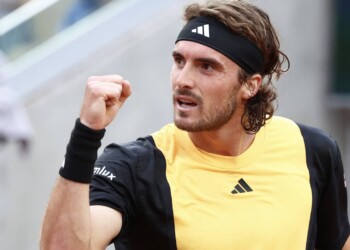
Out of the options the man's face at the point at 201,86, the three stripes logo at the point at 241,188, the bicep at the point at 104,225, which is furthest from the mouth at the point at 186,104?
the bicep at the point at 104,225

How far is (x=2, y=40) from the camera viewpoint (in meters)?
9.41

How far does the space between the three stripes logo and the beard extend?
0.25 metres

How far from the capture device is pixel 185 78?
14.7 feet

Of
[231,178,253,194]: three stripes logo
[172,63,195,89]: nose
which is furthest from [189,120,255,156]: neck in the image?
[172,63,195,89]: nose

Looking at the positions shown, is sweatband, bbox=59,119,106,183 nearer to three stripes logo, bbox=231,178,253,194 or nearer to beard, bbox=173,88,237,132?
beard, bbox=173,88,237,132

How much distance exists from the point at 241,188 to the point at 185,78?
0.51 meters

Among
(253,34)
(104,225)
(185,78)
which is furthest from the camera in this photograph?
(253,34)

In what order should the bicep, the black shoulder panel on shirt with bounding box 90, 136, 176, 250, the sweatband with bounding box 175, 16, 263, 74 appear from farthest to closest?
the sweatband with bounding box 175, 16, 263, 74 → the black shoulder panel on shirt with bounding box 90, 136, 176, 250 → the bicep

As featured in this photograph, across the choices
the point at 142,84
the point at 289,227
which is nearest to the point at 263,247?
the point at 289,227

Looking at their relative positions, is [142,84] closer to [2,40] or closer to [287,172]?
[2,40]

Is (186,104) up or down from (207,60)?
down

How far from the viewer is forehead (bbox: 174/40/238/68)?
456cm

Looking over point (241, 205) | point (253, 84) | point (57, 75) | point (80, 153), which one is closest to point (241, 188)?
point (241, 205)

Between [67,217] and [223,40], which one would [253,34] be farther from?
[67,217]
